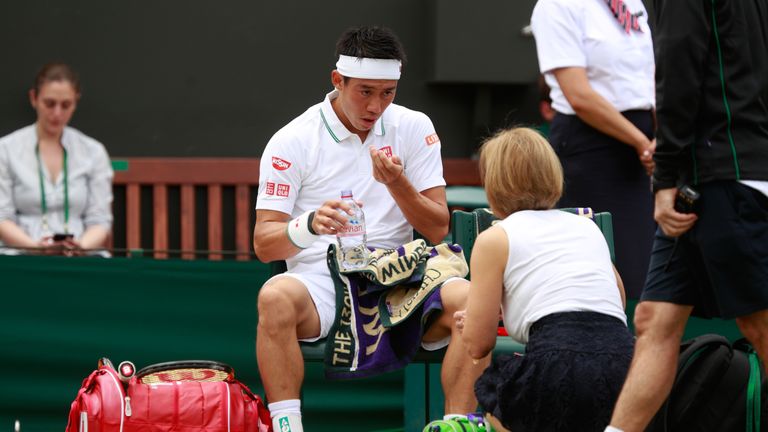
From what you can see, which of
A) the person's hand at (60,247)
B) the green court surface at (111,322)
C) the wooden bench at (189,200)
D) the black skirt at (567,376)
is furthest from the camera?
the wooden bench at (189,200)

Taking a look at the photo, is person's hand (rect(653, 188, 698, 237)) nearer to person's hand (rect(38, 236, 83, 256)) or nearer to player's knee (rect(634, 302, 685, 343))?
player's knee (rect(634, 302, 685, 343))

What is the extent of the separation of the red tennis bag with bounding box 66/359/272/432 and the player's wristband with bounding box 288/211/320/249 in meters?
0.52

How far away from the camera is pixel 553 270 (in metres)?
3.70

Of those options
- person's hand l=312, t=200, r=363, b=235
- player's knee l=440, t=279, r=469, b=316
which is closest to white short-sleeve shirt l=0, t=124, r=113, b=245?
person's hand l=312, t=200, r=363, b=235

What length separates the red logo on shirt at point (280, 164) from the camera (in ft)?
14.9

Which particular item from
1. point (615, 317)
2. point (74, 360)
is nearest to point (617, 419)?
point (615, 317)

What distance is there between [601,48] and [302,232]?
1727mm

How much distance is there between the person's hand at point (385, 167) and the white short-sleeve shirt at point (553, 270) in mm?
670

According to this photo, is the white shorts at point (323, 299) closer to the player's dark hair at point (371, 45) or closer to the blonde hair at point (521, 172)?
the blonde hair at point (521, 172)

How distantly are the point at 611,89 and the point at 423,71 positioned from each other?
2.07m

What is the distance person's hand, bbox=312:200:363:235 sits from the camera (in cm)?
423

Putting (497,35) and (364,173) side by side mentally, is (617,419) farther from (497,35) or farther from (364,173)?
(497,35)

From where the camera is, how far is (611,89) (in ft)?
17.7

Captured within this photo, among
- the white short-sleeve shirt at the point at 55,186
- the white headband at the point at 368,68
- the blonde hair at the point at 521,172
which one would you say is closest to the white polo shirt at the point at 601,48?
the white headband at the point at 368,68
